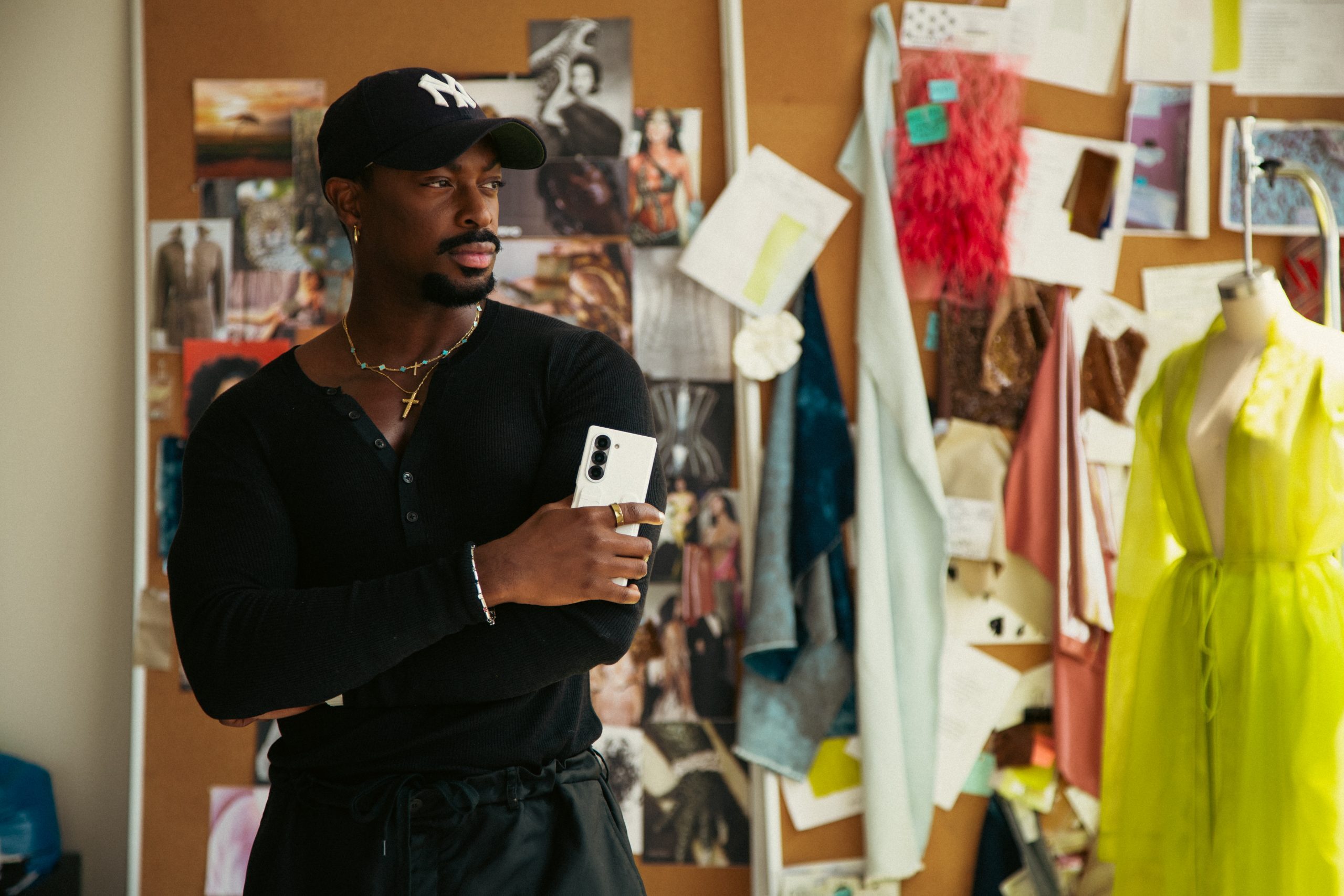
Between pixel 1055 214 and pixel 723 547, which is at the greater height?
pixel 1055 214

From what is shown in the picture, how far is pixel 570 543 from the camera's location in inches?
47.0

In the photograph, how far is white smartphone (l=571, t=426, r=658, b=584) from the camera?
1226 mm

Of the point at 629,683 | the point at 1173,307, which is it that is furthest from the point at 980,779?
the point at 1173,307

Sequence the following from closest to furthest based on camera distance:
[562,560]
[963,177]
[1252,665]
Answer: [562,560] < [1252,665] < [963,177]

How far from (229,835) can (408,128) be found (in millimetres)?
1854

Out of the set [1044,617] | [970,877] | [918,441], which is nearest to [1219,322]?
[918,441]

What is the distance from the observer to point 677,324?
8.38 feet

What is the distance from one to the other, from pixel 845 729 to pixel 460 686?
1.44m

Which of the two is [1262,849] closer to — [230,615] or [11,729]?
[230,615]

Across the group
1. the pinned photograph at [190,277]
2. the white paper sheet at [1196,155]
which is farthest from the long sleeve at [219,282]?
the white paper sheet at [1196,155]

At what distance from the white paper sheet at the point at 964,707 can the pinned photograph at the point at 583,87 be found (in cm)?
141

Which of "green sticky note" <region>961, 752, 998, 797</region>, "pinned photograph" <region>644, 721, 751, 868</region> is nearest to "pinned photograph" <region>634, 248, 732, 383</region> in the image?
"pinned photograph" <region>644, 721, 751, 868</region>

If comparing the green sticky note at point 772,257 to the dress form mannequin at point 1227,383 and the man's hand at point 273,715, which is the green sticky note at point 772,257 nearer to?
the dress form mannequin at point 1227,383

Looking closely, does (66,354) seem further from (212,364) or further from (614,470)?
(614,470)
